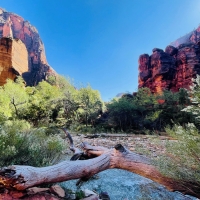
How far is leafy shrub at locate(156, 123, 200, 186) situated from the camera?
6.40ft

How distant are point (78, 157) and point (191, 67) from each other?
37598 millimetres

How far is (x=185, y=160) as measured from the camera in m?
2.04

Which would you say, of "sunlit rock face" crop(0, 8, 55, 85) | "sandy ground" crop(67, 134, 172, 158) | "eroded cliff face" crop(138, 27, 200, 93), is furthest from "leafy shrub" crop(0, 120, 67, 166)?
"sunlit rock face" crop(0, 8, 55, 85)

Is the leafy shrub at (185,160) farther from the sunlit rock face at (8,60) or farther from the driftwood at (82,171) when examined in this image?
the sunlit rock face at (8,60)

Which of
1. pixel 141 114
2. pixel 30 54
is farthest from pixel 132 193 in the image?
pixel 30 54

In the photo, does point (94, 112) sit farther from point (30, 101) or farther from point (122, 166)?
point (122, 166)

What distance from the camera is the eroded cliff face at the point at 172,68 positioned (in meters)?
33.7

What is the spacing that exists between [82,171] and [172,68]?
128 ft

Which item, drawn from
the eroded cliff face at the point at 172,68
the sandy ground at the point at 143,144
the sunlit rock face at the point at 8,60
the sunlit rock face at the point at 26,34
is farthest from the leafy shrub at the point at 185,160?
the sunlit rock face at the point at 26,34

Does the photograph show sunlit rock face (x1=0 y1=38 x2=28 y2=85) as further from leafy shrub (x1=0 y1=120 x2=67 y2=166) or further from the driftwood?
the driftwood

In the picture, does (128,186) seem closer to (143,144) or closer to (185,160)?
(185,160)

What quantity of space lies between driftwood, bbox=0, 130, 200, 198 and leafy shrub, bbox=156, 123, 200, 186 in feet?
0.36

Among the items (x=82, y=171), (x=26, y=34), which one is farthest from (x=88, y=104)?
(x=26, y=34)

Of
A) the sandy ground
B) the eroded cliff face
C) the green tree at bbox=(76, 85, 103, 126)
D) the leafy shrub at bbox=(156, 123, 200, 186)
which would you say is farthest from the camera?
the eroded cliff face
